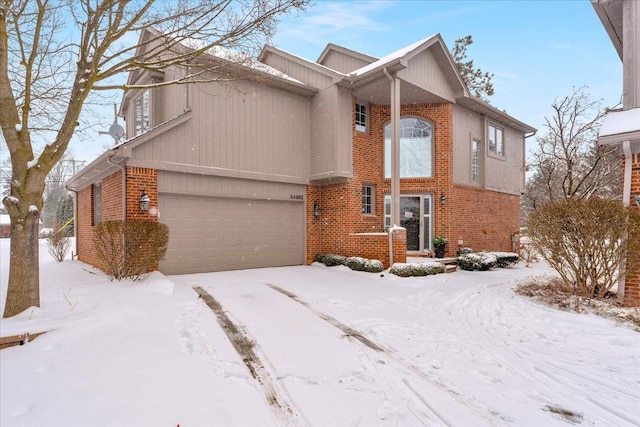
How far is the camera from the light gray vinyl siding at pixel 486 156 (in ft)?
41.0

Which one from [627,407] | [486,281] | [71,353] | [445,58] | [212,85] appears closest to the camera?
[627,407]

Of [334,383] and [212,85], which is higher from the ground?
[212,85]

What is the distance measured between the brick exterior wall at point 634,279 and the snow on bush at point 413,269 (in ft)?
13.8

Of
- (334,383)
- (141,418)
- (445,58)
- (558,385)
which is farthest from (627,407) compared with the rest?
(445,58)

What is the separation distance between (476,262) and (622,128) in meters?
5.66

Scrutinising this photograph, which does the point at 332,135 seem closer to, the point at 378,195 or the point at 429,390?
the point at 378,195

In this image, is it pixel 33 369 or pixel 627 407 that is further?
pixel 33 369

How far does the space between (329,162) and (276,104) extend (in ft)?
8.67

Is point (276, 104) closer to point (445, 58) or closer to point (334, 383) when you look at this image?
point (445, 58)

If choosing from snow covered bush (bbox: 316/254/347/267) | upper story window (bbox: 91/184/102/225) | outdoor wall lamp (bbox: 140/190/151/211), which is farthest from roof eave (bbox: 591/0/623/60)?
upper story window (bbox: 91/184/102/225)

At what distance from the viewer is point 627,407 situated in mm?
2855

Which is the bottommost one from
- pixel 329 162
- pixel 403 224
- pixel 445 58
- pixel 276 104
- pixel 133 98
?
pixel 403 224

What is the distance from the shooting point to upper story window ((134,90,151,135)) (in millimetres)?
10927

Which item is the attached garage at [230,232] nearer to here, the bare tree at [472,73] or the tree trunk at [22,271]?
the tree trunk at [22,271]
